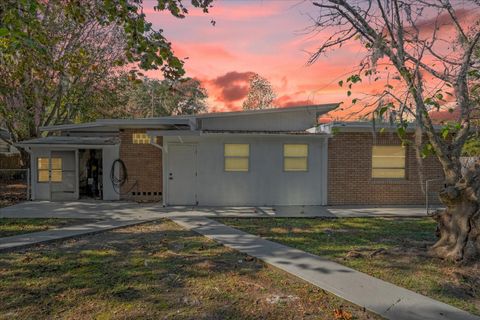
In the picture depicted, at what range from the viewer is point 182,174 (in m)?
13.4

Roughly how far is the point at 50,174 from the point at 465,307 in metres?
15.0

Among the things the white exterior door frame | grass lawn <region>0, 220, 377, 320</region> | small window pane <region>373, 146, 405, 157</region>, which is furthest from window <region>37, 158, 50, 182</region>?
small window pane <region>373, 146, 405, 157</region>

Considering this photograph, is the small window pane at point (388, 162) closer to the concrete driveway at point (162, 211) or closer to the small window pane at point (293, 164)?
the concrete driveway at point (162, 211)

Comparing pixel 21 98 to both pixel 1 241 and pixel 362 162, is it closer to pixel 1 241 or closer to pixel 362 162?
pixel 1 241

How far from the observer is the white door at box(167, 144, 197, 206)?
44.0 feet

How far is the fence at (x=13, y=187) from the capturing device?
15.1 m

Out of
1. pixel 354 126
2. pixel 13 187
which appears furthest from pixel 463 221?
pixel 13 187

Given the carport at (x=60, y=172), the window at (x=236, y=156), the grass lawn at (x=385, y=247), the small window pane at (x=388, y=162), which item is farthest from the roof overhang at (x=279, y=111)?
the grass lawn at (x=385, y=247)

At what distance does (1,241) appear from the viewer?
25.8ft

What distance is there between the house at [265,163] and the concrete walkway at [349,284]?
5.26m

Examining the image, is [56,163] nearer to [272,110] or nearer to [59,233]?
[59,233]

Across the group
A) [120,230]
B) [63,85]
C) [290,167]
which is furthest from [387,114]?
[63,85]

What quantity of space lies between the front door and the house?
9 centimetres

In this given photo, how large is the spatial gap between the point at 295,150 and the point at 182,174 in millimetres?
4381
